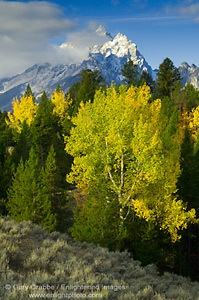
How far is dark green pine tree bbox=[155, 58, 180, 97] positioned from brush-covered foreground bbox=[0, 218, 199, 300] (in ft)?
203

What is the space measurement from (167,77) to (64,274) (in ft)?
219

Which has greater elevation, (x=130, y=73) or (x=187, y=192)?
(x=130, y=73)

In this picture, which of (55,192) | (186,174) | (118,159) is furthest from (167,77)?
(118,159)

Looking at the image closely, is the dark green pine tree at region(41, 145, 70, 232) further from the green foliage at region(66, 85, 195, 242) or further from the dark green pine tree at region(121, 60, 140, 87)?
the dark green pine tree at region(121, 60, 140, 87)

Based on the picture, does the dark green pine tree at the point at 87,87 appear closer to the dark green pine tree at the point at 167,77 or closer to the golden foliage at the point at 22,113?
the golden foliage at the point at 22,113

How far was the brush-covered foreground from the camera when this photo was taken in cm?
719

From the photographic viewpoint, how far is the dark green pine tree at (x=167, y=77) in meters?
67.8

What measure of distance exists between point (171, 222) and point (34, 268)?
12118mm

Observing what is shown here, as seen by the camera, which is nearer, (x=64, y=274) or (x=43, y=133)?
(x=64, y=274)

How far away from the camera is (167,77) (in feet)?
223

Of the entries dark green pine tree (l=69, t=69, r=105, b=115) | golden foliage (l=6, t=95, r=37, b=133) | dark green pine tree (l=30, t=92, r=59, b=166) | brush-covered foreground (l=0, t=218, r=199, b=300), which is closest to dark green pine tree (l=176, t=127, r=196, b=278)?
brush-covered foreground (l=0, t=218, r=199, b=300)

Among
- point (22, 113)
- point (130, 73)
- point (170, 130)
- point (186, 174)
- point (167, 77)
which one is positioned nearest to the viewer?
point (186, 174)

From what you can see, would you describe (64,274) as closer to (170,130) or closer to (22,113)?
(170,130)

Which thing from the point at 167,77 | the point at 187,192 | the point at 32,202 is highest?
the point at 167,77
